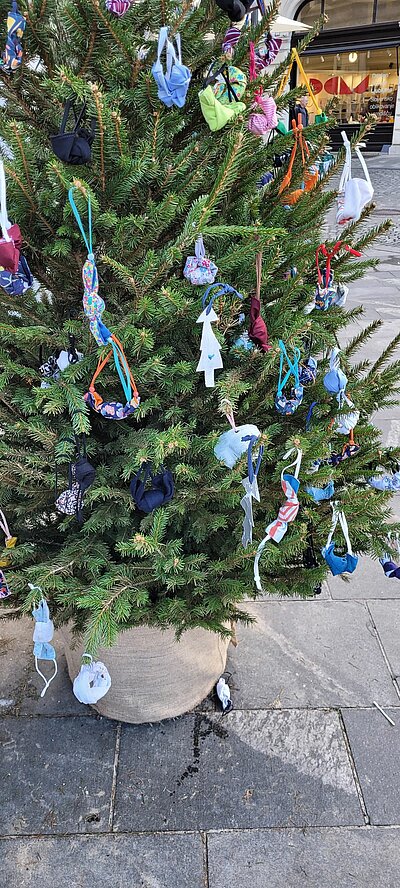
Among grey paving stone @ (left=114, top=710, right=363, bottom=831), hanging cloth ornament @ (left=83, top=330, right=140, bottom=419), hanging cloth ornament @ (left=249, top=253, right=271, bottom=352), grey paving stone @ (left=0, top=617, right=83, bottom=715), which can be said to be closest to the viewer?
hanging cloth ornament @ (left=83, top=330, right=140, bottom=419)

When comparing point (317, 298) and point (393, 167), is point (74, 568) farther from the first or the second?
point (393, 167)

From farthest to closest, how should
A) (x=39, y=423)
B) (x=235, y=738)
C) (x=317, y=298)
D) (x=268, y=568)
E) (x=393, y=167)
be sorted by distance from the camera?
(x=393, y=167) → (x=235, y=738) → (x=268, y=568) → (x=317, y=298) → (x=39, y=423)

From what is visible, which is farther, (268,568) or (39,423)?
(268,568)

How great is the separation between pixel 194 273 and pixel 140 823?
207 cm

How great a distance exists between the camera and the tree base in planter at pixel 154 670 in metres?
2.50

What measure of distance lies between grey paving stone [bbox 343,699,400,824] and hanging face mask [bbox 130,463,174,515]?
1556mm

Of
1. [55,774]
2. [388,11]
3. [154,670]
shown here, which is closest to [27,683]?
[55,774]

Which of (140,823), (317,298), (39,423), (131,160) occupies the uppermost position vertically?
(131,160)

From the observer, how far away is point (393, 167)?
64.3 feet

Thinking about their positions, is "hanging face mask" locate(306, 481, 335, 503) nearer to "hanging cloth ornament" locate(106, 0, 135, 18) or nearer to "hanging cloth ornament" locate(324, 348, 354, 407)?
A: "hanging cloth ornament" locate(324, 348, 354, 407)

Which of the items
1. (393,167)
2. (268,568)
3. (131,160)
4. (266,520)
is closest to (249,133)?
(131,160)

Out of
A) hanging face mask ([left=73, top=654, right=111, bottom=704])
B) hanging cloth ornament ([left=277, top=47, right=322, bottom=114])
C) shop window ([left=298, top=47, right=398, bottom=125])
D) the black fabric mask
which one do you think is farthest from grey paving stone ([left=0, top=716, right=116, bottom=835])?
shop window ([left=298, top=47, right=398, bottom=125])

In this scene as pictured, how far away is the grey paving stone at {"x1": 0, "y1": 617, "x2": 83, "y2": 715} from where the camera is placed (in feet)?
9.47

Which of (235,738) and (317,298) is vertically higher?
(317,298)
